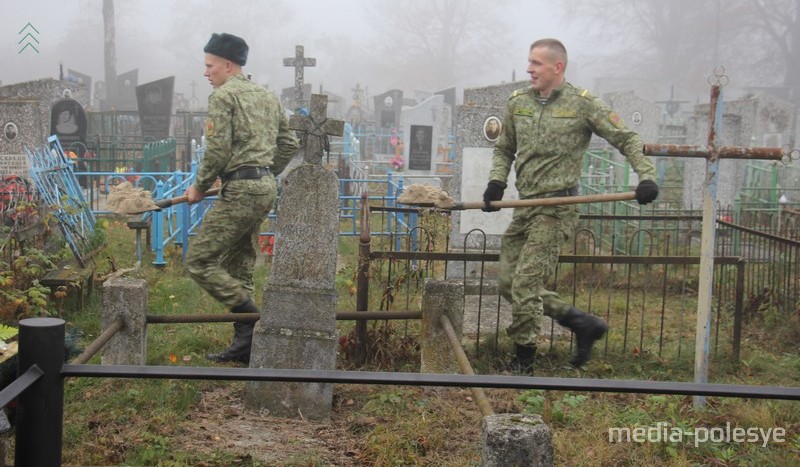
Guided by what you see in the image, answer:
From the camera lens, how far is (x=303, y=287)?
14.9ft

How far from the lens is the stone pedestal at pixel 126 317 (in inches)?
194

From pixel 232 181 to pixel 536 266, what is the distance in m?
1.89

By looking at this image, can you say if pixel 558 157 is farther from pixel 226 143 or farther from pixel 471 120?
pixel 471 120

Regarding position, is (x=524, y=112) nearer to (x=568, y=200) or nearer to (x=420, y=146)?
(x=568, y=200)

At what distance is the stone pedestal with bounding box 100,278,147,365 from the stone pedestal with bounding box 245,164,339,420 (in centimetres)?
82

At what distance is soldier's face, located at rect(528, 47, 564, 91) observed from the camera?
5152 mm

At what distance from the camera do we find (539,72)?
5180 mm

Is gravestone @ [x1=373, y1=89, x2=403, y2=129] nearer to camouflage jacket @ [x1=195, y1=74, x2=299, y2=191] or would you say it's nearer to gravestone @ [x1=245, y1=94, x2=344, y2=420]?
camouflage jacket @ [x1=195, y1=74, x2=299, y2=191]

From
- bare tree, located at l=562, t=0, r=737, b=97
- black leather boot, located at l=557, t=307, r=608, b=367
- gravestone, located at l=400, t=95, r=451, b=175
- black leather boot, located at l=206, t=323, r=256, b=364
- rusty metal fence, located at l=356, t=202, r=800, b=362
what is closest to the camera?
black leather boot, located at l=557, t=307, r=608, b=367

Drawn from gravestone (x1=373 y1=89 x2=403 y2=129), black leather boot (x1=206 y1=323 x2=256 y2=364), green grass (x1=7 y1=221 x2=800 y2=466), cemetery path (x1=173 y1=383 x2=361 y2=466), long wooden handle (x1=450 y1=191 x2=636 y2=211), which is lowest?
cemetery path (x1=173 y1=383 x2=361 y2=466)

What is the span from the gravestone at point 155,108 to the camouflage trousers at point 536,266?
16.3 metres

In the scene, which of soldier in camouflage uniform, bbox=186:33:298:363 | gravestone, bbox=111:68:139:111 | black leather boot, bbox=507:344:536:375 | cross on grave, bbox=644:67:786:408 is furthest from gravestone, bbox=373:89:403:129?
cross on grave, bbox=644:67:786:408

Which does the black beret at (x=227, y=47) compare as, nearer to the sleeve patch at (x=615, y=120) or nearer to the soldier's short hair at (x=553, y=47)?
the soldier's short hair at (x=553, y=47)

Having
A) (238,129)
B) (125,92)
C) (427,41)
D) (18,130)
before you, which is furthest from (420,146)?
(427,41)
